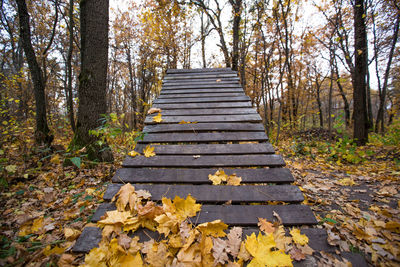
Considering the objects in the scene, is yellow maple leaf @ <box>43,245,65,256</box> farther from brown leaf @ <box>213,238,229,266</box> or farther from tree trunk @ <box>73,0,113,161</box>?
tree trunk @ <box>73,0,113,161</box>

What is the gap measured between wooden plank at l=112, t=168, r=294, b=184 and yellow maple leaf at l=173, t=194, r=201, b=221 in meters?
0.39

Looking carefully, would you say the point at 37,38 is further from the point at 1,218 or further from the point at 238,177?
the point at 238,177

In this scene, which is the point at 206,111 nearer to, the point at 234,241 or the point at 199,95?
the point at 199,95

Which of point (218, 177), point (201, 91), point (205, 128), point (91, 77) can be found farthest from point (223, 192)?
point (91, 77)

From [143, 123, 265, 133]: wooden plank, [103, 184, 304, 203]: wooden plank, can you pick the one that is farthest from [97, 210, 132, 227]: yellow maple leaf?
[143, 123, 265, 133]: wooden plank

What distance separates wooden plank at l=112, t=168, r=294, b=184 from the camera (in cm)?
196

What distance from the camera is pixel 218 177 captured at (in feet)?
6.48

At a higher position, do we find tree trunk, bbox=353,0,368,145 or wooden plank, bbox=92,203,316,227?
tree trunk, bbox=353,0,368,145

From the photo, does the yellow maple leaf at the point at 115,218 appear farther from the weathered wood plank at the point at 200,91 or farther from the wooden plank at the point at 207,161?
the weathered wood plank at the point at 200,91

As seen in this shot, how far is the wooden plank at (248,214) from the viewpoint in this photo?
4.92ft

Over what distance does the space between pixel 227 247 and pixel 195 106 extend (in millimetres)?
2954

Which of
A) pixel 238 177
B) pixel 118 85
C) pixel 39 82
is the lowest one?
pixel 238 177

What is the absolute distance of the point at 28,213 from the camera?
200 centimetres

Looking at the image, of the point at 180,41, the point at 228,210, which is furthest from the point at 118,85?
the point at 228,210
